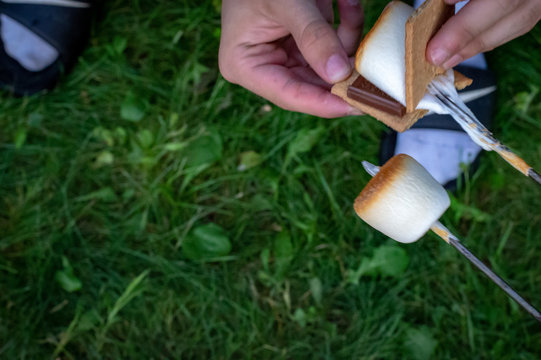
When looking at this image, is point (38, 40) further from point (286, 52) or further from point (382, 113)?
point (382, 113)

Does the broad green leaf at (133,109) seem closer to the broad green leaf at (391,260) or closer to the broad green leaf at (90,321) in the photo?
the broad green leaf at (90,321)

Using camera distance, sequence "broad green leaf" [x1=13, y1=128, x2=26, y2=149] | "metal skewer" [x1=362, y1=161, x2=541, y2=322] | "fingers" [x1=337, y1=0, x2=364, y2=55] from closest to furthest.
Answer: "metal skewer" [x1=362, y1=161, x2=541, y2=322] < "fingers" [x1=337, y1=0, x2=364, y2=55] < "broad green leaf" [x1=13, y1=128, x2=26, y2=149]

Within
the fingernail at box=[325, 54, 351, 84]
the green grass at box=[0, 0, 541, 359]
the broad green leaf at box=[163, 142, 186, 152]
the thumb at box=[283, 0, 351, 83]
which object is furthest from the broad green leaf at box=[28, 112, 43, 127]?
the fingernail at box=[325, 54, 351, 84]

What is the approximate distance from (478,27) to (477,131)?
0.82ft

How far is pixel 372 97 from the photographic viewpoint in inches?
40.8

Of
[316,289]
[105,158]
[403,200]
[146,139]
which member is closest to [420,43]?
[403,200]

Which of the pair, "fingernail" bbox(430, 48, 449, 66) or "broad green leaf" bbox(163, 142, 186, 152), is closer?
"fingernail" bbox(430, 48, 449, 66)

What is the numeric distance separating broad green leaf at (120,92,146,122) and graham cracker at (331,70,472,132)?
35.3 inches

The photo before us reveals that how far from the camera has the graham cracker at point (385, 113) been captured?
1.04 meters

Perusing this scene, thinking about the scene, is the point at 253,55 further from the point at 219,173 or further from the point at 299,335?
the point at 299,335

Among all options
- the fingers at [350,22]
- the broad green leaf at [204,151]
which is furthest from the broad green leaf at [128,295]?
the fingers at [350,22]

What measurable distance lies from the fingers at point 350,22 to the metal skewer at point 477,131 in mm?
517

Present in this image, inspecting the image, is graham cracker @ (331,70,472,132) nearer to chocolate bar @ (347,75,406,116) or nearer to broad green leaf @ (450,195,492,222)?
chocolate bar @ (347,75,406,116)

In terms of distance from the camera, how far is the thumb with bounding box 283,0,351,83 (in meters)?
1.04
